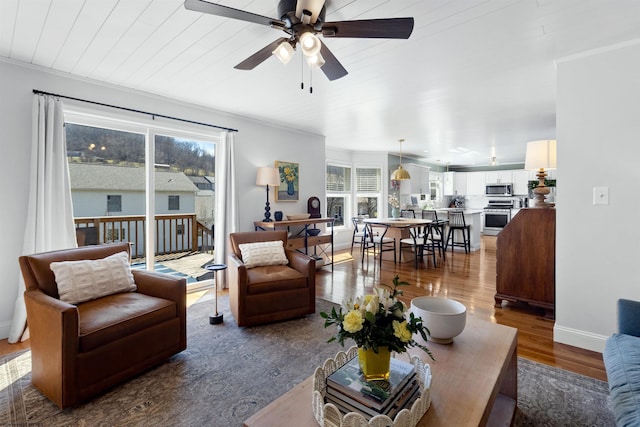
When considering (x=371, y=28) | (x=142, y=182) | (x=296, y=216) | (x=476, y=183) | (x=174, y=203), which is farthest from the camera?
(x=476, y=183)

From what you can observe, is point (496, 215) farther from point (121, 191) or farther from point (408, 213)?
point (121, 191)

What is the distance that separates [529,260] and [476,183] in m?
7.26

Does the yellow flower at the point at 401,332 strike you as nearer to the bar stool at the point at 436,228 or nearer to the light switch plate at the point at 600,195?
the light switch plate at the point at 600,195

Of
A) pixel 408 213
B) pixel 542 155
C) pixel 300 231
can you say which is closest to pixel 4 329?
pixel 300 231

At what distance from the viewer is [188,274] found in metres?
3.97

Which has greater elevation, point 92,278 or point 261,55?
point 261,55

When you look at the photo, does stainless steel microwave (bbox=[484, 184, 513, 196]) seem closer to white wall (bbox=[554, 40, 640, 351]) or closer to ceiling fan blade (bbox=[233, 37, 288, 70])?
white wall (bbox=[554, 40, 640, 351])

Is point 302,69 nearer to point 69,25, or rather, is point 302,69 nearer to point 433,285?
point 69,25

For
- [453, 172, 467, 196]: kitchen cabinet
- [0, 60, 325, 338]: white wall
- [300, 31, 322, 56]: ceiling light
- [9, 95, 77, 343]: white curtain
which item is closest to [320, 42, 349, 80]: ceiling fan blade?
[300, 31, 322, 56]: ceiling light

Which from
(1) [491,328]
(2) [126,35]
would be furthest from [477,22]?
(2) [126,35]

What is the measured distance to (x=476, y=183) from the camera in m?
9.55

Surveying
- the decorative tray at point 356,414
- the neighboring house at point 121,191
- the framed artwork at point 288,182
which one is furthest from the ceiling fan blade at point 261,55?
the framed artwork at point 288,182

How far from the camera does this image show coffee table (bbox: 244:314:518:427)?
1.04 metres

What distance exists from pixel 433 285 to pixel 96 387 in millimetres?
3723
